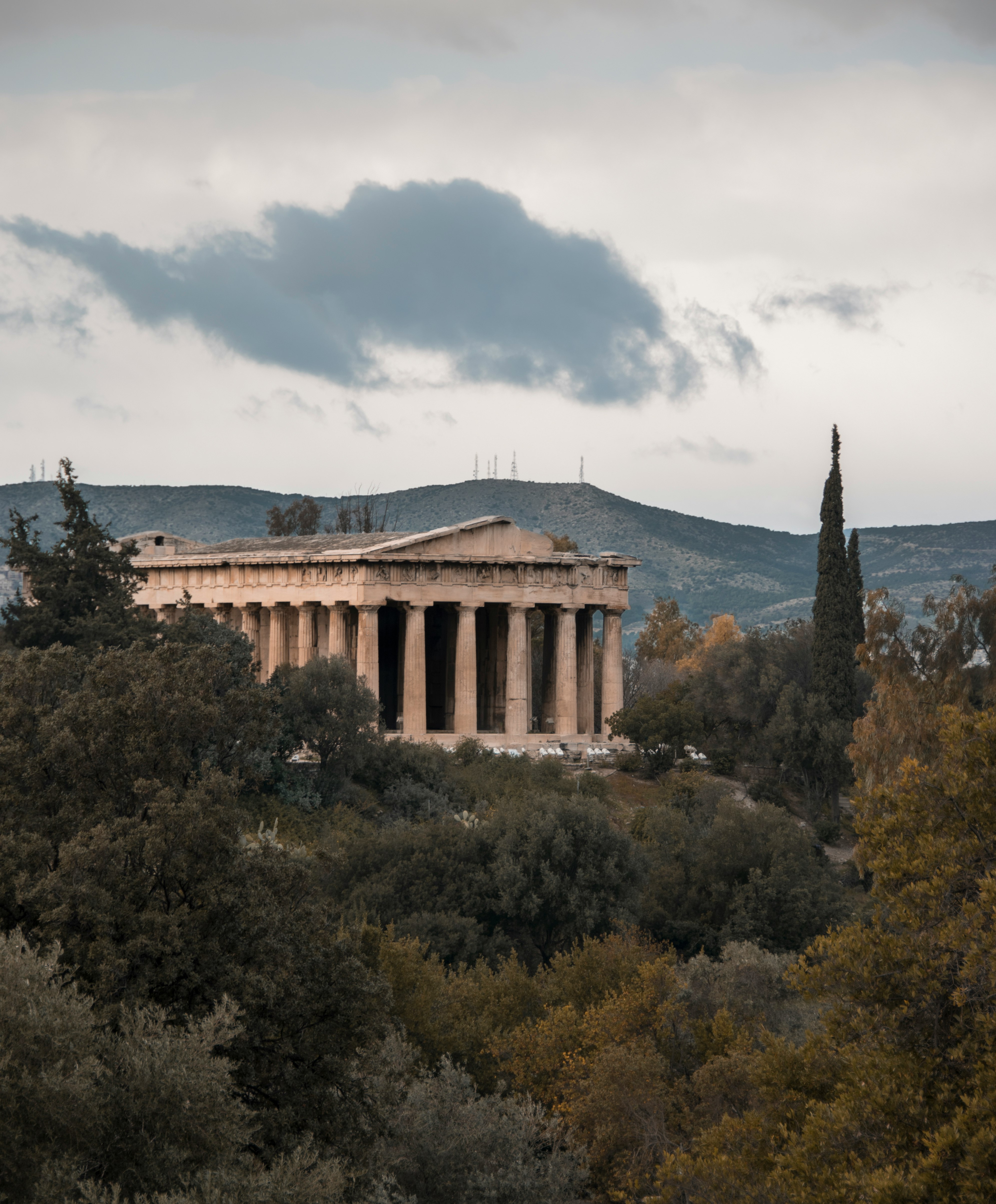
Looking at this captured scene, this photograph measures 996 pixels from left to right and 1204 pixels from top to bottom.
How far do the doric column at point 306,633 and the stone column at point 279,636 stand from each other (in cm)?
109

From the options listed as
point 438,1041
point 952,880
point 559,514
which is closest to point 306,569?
point 438,1041

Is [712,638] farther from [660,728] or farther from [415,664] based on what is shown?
[415,664]

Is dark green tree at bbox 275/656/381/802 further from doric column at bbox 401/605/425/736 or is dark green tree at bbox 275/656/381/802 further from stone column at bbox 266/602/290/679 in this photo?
stone column at bbox 266/602/290/679

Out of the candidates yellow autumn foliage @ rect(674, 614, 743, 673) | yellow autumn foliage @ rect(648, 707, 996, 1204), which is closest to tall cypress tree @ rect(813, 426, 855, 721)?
yellow autumn foliage @ rect(674, 614, 743, 673)

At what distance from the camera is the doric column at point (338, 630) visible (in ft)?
189

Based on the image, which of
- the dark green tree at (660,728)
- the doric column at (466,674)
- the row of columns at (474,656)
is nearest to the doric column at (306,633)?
the row of columns at (474,656)

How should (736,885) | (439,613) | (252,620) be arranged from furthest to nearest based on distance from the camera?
(439,613), (252,620), (736,885)

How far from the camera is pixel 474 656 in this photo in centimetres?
5753

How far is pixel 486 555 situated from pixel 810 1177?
44.8m

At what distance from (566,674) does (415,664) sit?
629 cm

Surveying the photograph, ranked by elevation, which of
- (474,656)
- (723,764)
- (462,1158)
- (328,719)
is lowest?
(462,1158)

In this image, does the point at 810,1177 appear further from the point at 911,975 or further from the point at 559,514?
the point at 559,514

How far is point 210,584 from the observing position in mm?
64875

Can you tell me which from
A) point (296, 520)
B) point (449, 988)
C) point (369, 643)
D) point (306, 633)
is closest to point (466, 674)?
point (369, 643)
